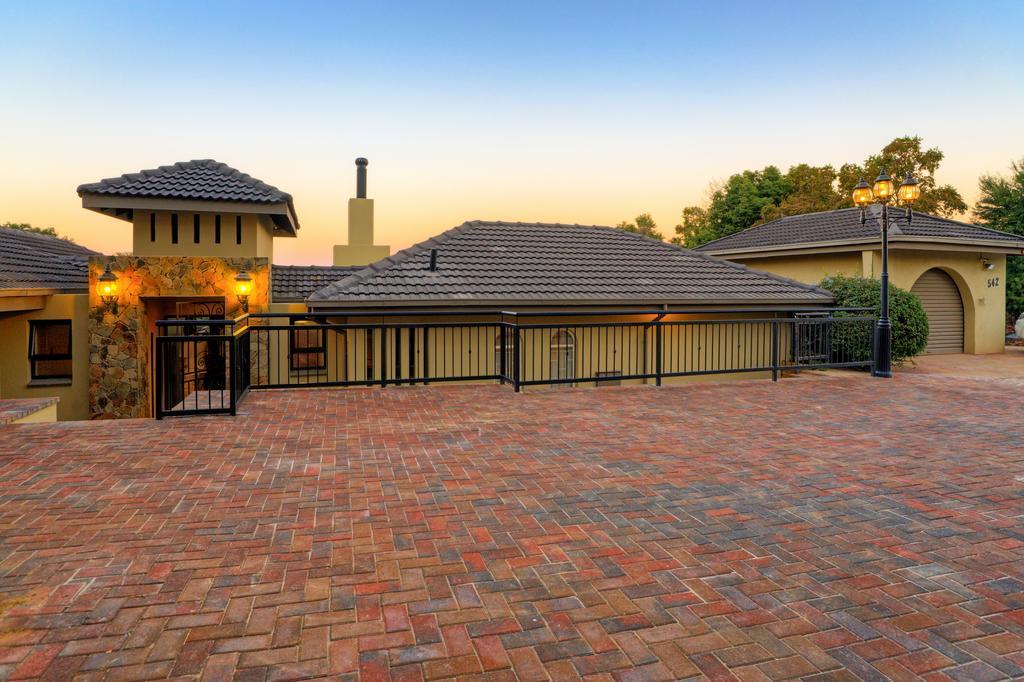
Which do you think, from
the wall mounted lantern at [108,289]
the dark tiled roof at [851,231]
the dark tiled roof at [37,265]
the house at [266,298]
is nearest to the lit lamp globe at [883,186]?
the house at [266,298]

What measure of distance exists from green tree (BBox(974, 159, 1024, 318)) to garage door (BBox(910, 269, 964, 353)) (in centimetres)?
540

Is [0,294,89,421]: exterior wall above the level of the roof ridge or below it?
below

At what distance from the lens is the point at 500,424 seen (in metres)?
6.50

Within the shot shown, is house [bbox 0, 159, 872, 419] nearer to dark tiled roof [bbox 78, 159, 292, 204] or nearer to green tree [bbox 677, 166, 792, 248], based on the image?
dark tiled roof [bbox 78, 159, 292, 204]

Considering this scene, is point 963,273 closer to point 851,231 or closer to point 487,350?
point 851,231

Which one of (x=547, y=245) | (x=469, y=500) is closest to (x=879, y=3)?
(x=547, y=245)

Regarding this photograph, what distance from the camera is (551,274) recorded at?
14055 millimetres

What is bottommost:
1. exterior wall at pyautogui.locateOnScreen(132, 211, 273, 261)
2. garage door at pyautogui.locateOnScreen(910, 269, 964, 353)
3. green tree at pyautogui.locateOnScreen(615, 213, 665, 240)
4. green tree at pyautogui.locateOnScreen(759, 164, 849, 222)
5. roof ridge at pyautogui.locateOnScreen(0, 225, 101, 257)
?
garage door at pyautogui.locateOnScreen(910, 269, 964, 353)

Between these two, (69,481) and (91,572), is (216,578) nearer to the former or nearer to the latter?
(91,572)

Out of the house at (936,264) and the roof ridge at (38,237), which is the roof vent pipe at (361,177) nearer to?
the roof ridge at (38,237)

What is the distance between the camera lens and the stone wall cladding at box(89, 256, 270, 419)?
540 inches

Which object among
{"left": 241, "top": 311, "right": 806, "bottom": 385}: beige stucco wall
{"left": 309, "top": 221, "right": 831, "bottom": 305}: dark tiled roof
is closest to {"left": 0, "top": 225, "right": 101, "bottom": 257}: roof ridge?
{"left": 309, "top": 221, "right": 831, "bottom": 305}: dark tiled roof

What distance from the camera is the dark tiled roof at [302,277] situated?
53.9 ft

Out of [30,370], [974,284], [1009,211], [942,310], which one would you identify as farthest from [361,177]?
[1009,211]
